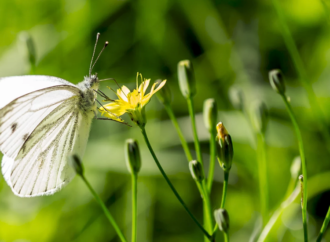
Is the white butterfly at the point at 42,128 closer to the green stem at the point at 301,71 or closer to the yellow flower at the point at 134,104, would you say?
the yellow flower at the point at 134,104

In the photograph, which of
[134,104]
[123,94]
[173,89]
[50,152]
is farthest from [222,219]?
[173,89]

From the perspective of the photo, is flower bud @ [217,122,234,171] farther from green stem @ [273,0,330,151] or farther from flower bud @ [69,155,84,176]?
green stem @ [273,0,330,151]

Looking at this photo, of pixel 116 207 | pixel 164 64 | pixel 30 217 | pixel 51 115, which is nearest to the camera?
pixel 51 115

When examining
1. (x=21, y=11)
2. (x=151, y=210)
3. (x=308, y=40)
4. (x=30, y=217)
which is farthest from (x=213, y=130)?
(x=21, y=11)

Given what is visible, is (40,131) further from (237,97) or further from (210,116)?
(237,97)

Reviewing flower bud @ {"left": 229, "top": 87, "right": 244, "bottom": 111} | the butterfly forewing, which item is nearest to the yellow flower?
the butterfly forewing

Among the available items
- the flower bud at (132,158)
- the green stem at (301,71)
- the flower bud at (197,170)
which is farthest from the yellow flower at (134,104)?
the green stem at (301,71)

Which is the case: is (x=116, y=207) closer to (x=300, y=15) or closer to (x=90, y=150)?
(x=90, y=150)
